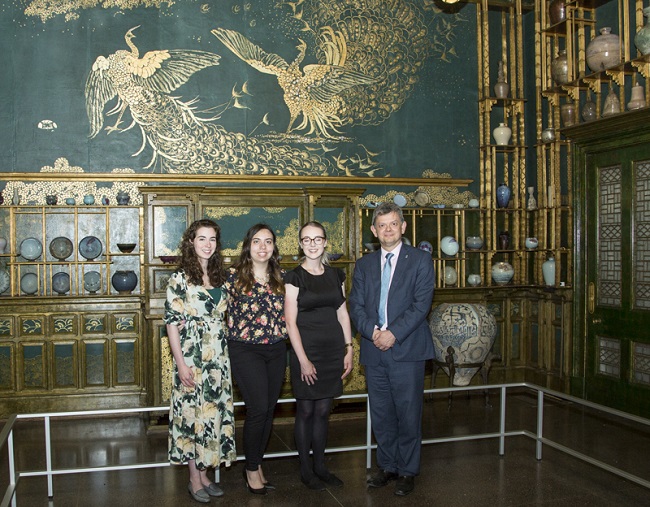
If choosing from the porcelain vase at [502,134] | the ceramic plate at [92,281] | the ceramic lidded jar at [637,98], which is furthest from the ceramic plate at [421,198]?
the ceramic plate at [92,281]

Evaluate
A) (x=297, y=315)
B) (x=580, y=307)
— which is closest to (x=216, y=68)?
(x=297, y=315)

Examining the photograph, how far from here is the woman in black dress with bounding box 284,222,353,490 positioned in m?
4.11

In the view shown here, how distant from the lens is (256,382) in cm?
404

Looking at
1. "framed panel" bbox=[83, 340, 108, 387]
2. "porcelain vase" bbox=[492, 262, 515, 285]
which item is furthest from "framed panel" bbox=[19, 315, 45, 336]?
"porcelain vase" bbox=[492, 262, 515, 285]

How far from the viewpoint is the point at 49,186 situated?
6.86 meters

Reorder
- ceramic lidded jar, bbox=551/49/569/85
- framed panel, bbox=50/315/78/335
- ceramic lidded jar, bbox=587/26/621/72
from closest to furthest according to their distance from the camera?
ceramic lidded jar, bbox=587/26/621/72, framed panel, bbox=50/315/78/335, ceramic lidded jar, bbox=551/49/569/85

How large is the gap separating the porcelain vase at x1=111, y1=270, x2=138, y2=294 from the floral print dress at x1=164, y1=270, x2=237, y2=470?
3039 mm

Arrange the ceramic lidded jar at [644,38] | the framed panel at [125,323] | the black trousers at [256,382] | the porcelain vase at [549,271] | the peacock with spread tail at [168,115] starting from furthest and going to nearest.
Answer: the porcelain vase at [549,271] < the peacock with spread tail at [168,115] < the framed panel at [125,323] < the ceramic lidded jar at [644,38] < the black trousers at [256,382]

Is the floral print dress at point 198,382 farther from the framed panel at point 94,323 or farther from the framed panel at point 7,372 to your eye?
the framed panel at point 7,372

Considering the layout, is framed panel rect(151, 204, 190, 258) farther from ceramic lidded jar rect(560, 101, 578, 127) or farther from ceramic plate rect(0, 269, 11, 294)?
ceramic lidded jar rect(560, 101, 578, 127)

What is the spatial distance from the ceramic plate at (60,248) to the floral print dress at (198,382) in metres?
3.31

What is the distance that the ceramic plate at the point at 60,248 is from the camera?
6812 millimetres

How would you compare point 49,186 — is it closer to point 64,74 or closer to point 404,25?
point 64,74

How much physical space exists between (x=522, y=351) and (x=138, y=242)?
448cm
